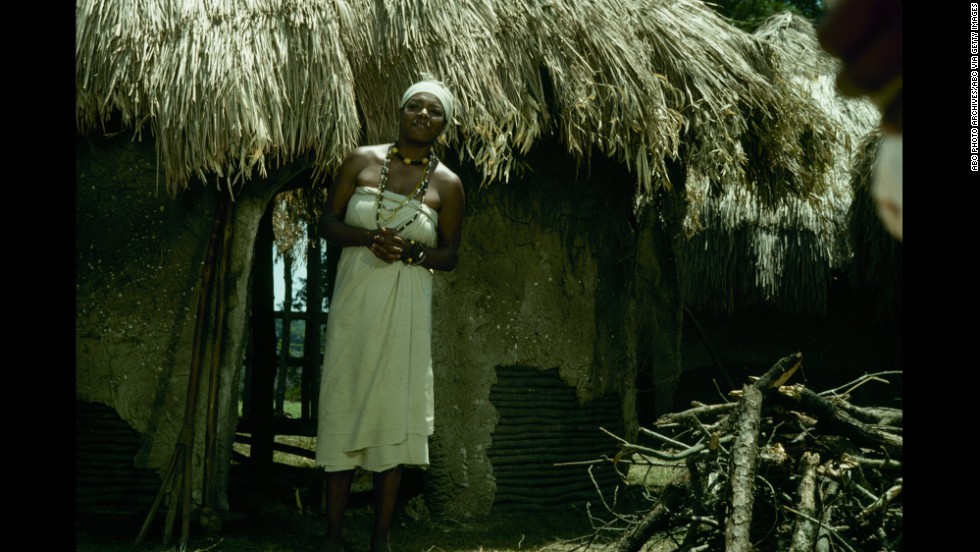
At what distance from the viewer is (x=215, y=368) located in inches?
177

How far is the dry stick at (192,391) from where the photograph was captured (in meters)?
4.12

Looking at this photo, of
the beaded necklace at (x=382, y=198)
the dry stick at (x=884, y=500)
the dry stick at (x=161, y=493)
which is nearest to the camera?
the dry stick at (x=884, y=500)

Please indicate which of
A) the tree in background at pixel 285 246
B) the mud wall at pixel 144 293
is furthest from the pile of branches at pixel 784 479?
the tree in background at pixel 285 246

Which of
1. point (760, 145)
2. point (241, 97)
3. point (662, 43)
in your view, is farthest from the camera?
point (760, 145)

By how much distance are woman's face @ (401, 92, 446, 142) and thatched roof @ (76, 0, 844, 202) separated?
0.70 meters

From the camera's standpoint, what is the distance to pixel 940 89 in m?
0.95

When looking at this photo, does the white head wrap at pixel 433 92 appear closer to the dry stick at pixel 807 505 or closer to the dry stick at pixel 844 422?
the dry stick at pixel 844 422

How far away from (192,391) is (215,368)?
191 mm

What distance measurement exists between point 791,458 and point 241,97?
8.33 feet

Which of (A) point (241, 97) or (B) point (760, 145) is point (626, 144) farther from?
(A) point (241, 97)

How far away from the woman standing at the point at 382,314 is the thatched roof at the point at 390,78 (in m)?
0.68

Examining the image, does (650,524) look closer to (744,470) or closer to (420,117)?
(744,470)

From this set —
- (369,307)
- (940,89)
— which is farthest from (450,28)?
(940,89)

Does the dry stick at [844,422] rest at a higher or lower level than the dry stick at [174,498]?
higher
